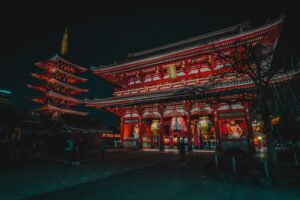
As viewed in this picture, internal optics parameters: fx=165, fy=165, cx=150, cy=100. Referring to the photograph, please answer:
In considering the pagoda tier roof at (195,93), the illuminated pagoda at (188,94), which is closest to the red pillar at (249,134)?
the illuminated pagoda at (188,94)

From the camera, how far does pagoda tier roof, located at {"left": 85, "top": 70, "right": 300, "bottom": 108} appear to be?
510 inches

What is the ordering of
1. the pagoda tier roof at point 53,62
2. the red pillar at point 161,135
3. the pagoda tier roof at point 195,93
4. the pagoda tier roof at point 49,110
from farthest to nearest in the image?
the pagoda tier roof at point 53,62
the pagoda tier roof at point 49,110
the red pillar at point 161,135
the pagoda tier roof at point 195,93

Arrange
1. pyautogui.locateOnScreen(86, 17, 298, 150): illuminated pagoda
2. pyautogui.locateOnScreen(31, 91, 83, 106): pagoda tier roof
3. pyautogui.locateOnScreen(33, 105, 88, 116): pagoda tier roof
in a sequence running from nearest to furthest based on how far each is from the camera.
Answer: pyautogui.locateOnScreen(86, 17, 298, 150): illuminated pagoda → pyautogui.locateOnScreen(33, 105, 88, 116): pagoda tier roof → pyautogui.locateOnScreen(31, 91, 83, 106): pagoda tier roof

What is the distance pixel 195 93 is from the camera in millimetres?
15641

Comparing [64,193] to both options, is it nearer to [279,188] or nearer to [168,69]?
[279,188]

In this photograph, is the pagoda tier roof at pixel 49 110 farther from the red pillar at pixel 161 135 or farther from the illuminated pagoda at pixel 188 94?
the red pillar at pixel 161 135

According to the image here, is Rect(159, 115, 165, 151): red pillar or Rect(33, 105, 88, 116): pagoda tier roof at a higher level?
Rect(33, 105, 88, 116): pagoda tier roof

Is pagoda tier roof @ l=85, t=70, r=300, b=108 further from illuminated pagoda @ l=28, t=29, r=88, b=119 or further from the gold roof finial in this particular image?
the gold roof finial

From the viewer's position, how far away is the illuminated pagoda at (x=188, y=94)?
15.4 meters

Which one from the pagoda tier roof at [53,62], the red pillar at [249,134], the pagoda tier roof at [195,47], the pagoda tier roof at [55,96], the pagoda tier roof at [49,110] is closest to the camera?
the red pillar at [249,134]

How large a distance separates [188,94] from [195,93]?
876mm

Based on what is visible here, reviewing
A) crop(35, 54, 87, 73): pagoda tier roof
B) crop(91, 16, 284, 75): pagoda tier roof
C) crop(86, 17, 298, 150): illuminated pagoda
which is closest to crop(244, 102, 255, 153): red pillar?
crop(86, 17, 298, 150): illuminated pagoda

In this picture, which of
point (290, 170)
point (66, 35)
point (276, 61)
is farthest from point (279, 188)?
point (66, 35)

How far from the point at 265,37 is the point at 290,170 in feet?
49.3
